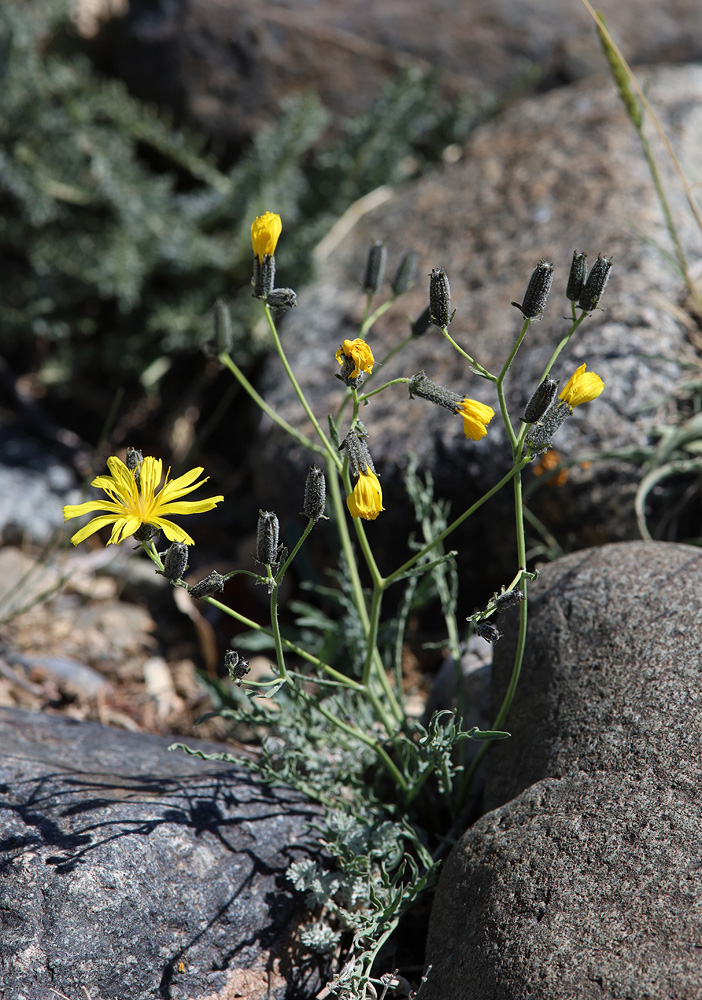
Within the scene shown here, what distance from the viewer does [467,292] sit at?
3.11 m

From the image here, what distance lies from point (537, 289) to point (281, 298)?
0.53 meters

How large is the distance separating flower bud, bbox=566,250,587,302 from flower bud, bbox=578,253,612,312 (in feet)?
0.04

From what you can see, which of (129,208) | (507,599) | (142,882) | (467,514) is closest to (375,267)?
(467,514)

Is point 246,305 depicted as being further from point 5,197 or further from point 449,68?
point 449,68

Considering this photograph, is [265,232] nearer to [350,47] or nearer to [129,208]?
[129,208]

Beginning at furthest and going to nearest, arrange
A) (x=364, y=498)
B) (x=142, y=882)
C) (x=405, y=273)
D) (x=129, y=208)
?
(x=129, y=208), (x=405, y=273), (x=142, y=882), (x=364, y=498)

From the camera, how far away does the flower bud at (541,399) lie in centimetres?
149

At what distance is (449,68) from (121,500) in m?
3.42

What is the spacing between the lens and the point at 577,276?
1629 mm

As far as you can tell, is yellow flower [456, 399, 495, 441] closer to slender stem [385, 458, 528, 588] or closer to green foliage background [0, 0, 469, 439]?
slender stem [385, 458, 528, 588]

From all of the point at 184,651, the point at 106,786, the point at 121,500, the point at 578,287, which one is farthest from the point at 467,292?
the point at 106,786

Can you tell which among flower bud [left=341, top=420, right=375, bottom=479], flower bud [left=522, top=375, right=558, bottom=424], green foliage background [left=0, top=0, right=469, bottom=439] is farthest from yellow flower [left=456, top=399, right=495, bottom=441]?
green foliage background [left=0, top=0, right=469, bottom=439]

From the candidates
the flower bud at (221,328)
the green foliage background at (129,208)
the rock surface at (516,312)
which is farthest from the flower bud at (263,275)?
the green foliage background at (129,208)

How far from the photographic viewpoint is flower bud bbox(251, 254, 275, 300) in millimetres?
1741
